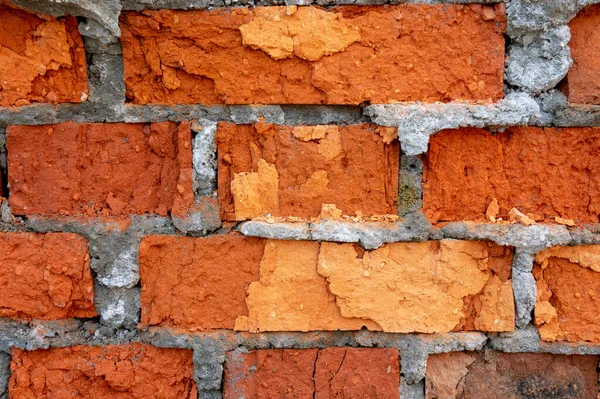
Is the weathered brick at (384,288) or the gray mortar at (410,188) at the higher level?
the gray mortar at (410,188)

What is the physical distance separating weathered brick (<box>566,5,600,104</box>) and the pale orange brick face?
10.5 inches

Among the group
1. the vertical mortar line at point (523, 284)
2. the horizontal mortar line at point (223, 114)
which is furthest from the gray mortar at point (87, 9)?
the vertical mortar line at point (523, 284)

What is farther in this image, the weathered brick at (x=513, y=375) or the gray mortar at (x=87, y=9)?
the weathered brick at (x=513, y=375)

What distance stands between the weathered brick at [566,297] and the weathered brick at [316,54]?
28 cm

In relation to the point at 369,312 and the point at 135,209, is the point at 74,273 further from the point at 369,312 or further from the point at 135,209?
the point at 369,312

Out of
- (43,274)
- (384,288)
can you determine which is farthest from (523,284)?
(43,274)

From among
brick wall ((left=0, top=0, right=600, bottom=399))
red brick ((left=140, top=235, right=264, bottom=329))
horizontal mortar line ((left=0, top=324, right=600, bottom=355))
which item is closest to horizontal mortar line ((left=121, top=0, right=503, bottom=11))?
brick wall ((left=0, top=0, right=600, bottom=399))

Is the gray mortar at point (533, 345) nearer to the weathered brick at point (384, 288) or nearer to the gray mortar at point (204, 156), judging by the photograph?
the weathered brick at point (384, 288)

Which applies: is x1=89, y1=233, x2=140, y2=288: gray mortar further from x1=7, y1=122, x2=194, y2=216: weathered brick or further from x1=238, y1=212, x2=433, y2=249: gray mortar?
x1=238, y1=212, x2=433, y2=249: gray mortar

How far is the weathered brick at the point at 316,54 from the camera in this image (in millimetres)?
672

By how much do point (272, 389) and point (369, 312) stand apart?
0.20 metres

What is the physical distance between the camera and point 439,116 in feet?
2.22

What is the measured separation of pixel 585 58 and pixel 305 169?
457 millimetres

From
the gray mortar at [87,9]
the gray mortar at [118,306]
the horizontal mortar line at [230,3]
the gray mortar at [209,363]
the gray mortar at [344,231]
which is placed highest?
the horizontal mortar line at [230,3]
